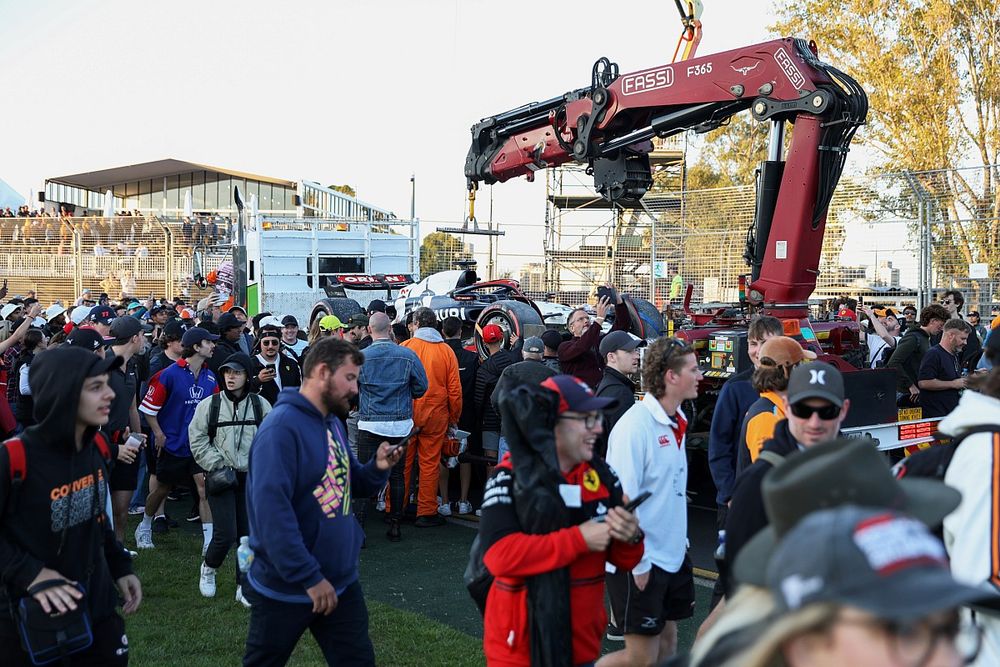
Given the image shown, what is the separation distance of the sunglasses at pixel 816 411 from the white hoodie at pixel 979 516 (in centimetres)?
53

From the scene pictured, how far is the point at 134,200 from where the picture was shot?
58.5 meters

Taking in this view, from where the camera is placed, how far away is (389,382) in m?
8.52

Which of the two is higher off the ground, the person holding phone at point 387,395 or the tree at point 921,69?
the tree at point 921,69

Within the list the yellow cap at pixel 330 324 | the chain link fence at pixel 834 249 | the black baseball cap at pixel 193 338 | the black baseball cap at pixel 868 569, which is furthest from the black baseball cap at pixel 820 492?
the chain link fence at pixel 834 249

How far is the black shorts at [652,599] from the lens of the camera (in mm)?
4590

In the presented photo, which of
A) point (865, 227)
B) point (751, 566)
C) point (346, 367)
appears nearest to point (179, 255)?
point (865, 227)

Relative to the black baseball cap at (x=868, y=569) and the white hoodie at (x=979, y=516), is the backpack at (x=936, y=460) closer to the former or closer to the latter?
the white hoodie at (x=979, y=516)

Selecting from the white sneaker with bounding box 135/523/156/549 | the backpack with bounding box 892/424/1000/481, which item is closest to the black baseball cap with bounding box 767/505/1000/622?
the backpack with bounding box 892/424/1000/481

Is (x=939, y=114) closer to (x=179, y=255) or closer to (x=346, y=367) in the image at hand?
(x=179, y=255)

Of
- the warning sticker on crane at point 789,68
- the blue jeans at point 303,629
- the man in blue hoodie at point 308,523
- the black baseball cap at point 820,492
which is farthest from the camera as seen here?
the warning sticker on crane at point 789,68

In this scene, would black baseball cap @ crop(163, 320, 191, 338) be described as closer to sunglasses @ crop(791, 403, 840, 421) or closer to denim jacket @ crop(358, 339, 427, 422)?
denim jacket @ crop(358, 339, 427, 422)

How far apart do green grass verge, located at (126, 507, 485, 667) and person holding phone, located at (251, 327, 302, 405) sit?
5.44 feet

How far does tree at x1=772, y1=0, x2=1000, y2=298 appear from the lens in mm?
25234

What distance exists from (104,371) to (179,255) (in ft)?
99.6
